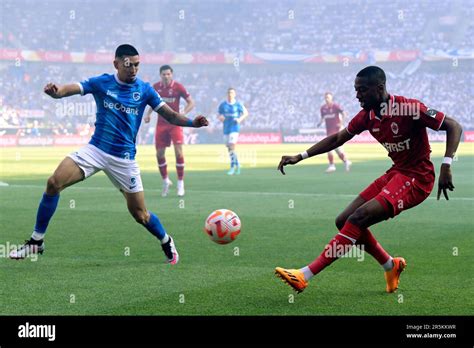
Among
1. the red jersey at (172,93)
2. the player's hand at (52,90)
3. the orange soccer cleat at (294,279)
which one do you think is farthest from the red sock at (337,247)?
the red jersey at (172,93)

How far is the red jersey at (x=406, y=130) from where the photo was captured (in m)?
7.21

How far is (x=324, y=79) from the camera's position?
61.9 meters

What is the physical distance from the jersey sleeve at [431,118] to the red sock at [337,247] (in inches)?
44.7

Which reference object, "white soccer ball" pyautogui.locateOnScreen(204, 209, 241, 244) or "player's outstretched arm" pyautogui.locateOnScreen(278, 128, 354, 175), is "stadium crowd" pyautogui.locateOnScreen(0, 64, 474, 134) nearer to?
"white soccer ball" pyautogui.locateOnScreen(204, 209, 241, 244)

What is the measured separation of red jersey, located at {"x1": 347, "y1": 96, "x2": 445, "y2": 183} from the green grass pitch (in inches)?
43.1

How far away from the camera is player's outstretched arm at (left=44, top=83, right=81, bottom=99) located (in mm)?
8133

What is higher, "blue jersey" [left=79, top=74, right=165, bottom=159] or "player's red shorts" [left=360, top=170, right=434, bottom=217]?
"blue jersey" [left=79, top=74, right=165, bottom=159]

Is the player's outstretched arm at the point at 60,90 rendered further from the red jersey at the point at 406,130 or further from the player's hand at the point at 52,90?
the red jersey at the point at 406,130

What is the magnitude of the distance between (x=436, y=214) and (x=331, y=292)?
21.5 ft

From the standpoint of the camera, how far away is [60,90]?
8.35 m

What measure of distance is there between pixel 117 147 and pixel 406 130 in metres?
3.30

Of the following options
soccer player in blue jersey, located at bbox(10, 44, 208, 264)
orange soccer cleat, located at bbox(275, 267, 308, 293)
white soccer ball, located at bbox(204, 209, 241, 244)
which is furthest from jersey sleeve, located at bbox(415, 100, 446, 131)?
soccer player in blue jersey, located at bbox(10, 44, 208, 264)

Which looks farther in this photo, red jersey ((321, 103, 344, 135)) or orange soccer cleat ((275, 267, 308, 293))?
red jersey ((321, 103, 344, 135))

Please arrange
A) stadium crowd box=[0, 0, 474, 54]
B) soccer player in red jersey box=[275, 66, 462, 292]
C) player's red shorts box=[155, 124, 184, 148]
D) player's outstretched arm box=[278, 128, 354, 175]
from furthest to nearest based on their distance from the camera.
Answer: stadium crowd box=[0, 0, 474, 54]
player's red shorts box=[155, 124, 184, 148]
player's outstretched arm box=[278, 128, 354, 175]
soccer player in red jersey box=[275, 66, 462, 292]
